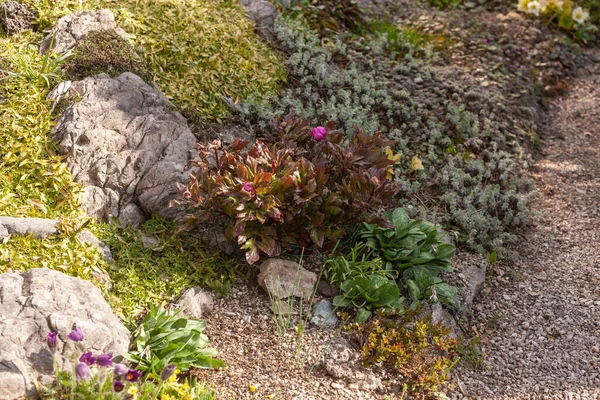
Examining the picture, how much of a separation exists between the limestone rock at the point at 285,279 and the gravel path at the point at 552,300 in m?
1.11

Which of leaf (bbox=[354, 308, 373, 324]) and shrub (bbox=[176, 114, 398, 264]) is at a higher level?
shrub (bbox=[176, 114, 398, 264])

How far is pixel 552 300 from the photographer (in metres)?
4.59

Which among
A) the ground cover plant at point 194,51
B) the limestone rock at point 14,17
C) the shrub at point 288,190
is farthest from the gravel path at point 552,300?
the limestone rock at point 14,17

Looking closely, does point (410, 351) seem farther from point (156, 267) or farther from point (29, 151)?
point (29, 151)

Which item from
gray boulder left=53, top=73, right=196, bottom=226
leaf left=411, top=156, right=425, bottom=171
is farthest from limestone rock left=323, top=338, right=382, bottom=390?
leaf left=411, top=156, right=425, bottom=171

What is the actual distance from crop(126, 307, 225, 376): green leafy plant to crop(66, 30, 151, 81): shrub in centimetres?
220

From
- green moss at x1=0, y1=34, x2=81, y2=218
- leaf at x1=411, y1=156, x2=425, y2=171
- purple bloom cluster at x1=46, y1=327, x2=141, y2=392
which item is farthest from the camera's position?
leaf at x1=411, y1=156, x2=425, y2=171

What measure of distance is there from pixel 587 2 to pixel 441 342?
6381 mm

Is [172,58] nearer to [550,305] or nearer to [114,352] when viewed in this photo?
[114,352]

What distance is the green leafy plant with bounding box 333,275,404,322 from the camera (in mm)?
4027

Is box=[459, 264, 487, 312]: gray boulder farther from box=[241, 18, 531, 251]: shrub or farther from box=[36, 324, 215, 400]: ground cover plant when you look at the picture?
box=[36, 324, 215, 400]: ground cover plant

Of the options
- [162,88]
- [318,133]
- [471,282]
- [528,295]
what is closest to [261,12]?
[162,88]

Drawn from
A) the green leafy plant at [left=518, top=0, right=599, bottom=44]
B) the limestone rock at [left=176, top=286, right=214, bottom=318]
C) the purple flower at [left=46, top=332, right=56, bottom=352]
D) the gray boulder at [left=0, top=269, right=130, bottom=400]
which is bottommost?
the limestone rock at [left=176, top=286, right=214, bottom=318]

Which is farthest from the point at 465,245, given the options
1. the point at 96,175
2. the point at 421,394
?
the point at 96,175
